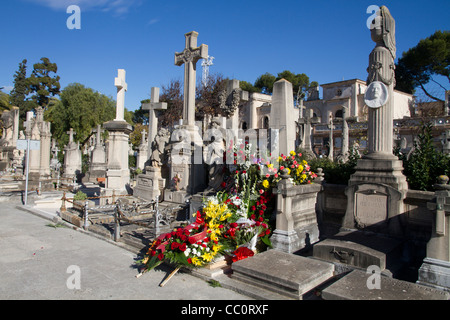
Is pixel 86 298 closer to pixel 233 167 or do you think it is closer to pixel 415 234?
pixel 233 167

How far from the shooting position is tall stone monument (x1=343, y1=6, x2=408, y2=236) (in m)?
5.50

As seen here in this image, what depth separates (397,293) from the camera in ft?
11.9

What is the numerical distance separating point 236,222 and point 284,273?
159cm

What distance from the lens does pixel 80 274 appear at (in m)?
5.05

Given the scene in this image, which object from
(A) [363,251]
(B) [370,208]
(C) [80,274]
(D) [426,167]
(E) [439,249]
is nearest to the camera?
(E) [439,249]

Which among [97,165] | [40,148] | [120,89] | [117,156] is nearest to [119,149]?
[117,156]

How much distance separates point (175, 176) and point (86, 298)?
20.6 feet

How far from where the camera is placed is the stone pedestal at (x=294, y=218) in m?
5.73

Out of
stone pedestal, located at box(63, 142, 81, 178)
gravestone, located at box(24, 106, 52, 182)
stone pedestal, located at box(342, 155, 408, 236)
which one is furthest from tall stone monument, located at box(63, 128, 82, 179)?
stone pedestal, located at box(342, 155, 408, 236)

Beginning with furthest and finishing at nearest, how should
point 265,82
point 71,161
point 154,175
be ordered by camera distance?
point 265,82 < point 71,161 < point 154,175

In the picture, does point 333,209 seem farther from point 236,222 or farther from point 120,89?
point 120,89

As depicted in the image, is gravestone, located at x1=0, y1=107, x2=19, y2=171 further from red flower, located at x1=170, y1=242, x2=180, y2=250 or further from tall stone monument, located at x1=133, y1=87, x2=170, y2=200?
red flower, located at x1=170, y1=242, x2=180, y2=250

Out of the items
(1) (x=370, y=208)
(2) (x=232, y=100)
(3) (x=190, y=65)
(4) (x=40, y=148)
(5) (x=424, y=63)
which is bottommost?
(1) (x=370, y=208)

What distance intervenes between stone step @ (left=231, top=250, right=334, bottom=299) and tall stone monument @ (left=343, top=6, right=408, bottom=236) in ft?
5.18
